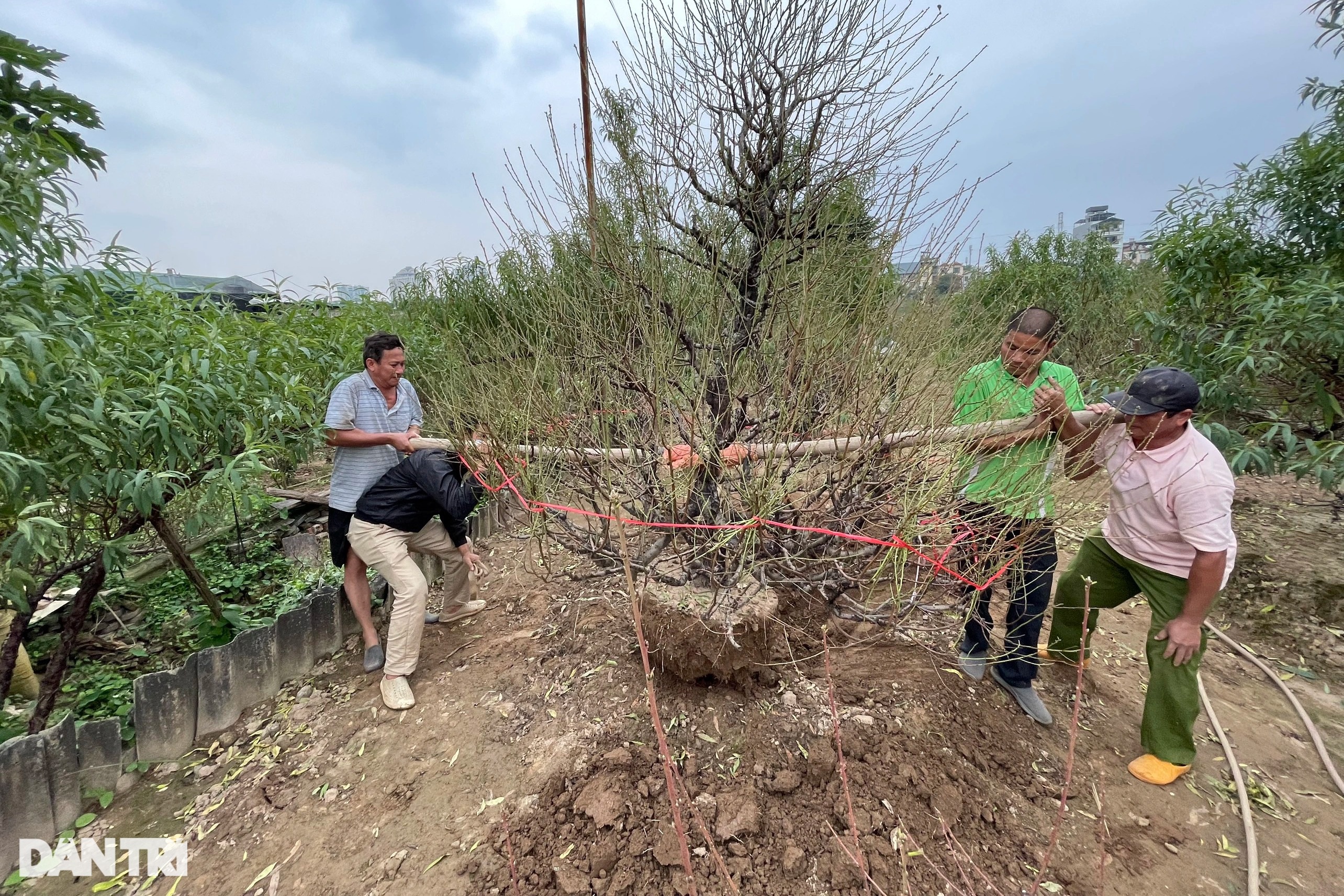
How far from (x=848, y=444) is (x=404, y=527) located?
6.72 feet

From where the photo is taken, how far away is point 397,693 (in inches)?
93.8

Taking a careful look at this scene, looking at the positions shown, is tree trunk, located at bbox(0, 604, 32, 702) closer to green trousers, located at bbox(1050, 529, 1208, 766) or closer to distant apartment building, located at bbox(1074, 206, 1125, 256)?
green trousers, located at bbox(1050, 529, 1208, 766)

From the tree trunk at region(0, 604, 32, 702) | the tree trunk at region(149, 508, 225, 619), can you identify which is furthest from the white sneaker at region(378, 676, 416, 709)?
the tree trunk at region(0, 604, 32, 702)

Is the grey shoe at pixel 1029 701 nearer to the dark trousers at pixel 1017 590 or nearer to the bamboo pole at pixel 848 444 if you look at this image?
the dark trousers at pixel 1017 590

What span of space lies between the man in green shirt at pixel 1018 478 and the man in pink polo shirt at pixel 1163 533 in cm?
13

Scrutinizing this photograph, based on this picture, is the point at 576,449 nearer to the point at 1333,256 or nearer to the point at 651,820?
the point at 651,820

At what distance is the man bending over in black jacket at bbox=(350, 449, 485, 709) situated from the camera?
2.36 meters

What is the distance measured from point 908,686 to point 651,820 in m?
1.26

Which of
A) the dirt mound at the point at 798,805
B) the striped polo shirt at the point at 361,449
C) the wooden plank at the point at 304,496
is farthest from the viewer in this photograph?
the wooden plank at the point at 304,496

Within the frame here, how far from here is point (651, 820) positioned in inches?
67.1

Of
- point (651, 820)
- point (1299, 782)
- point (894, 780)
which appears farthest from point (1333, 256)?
point (651, 820)

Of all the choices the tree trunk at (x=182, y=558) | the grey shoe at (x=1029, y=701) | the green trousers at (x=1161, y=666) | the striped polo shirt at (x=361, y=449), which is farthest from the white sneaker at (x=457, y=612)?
the green trousers at (x=1161, y=666)

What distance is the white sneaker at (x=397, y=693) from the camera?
92.8 inches

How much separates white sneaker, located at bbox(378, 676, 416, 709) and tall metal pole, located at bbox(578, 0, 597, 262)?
6.93ft
